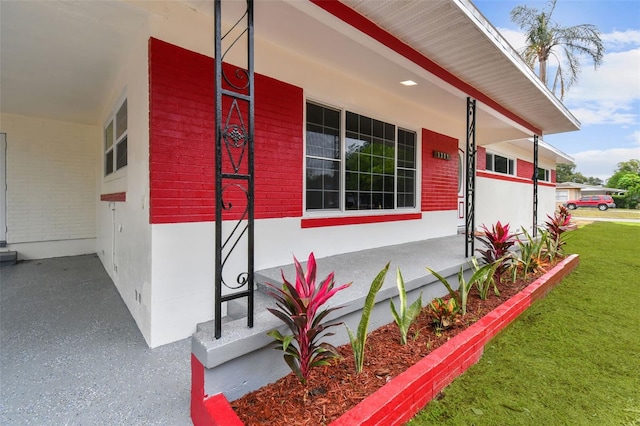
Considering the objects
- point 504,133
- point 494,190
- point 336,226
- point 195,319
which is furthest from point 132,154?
point 494,190

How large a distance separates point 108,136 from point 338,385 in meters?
6.66

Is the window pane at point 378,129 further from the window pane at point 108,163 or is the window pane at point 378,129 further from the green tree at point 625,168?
the green tree at point 625,168

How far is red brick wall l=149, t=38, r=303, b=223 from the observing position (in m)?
3.18

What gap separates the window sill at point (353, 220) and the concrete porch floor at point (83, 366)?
2294 mm

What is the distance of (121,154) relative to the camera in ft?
16.2

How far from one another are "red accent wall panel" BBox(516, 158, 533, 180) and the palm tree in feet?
23.9

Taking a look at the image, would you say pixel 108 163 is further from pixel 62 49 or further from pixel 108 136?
pixel 62 49

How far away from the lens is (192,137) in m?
3.40

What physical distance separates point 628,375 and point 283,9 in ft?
15.6

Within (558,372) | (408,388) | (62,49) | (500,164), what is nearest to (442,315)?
(558,372)

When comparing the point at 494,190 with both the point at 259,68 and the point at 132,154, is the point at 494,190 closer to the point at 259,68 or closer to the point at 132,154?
the point at 259,68

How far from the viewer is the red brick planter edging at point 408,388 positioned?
1.86 m

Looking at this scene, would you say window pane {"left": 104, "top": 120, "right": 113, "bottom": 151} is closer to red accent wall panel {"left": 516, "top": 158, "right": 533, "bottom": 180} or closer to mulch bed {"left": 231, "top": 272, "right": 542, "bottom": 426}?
mulch bed {"left": 231, "top": 272, "right": 542, "bottom": 426}

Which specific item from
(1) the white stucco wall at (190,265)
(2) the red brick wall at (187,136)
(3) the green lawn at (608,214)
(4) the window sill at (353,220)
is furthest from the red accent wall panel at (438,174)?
(3) the green lawn at (608,214)
